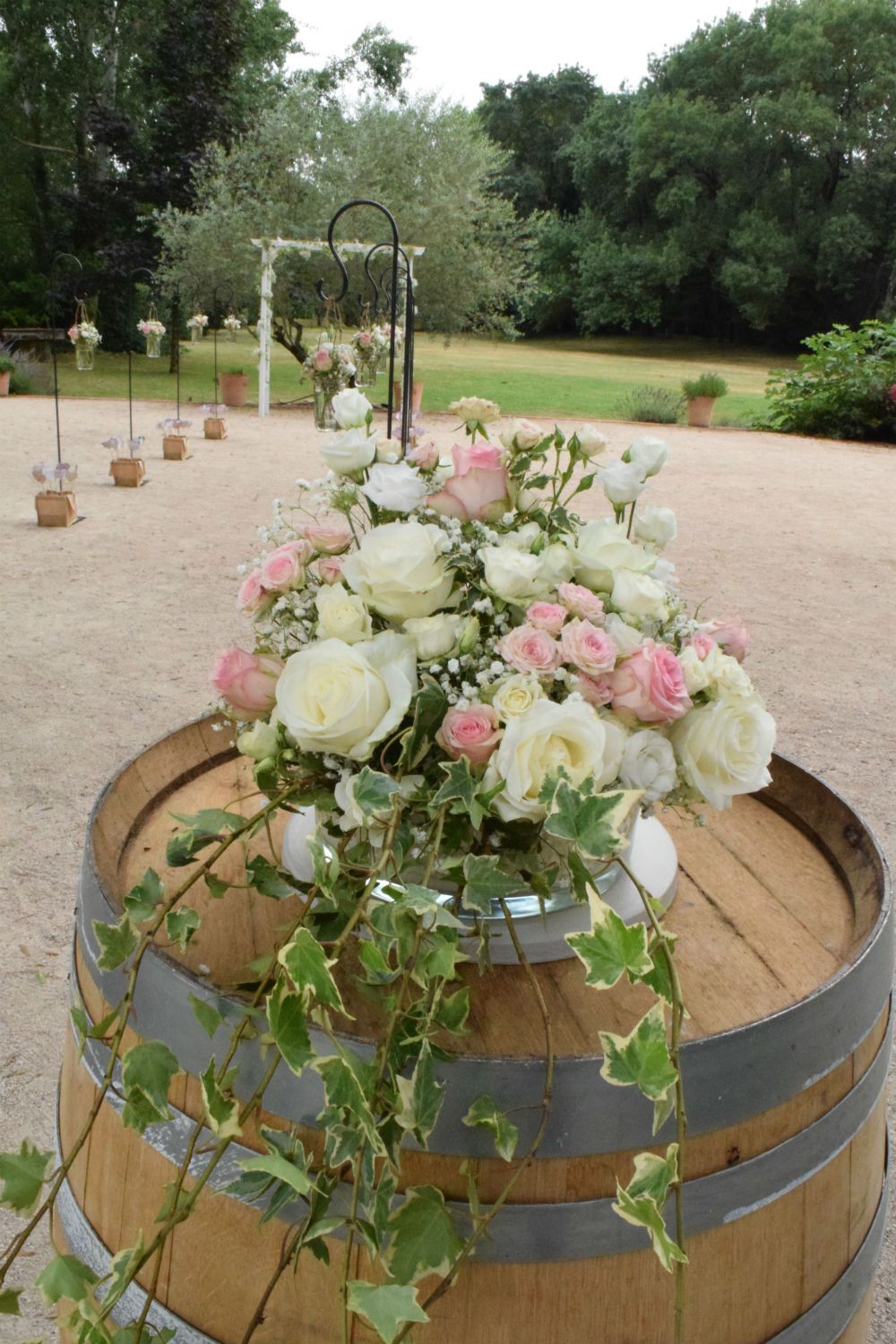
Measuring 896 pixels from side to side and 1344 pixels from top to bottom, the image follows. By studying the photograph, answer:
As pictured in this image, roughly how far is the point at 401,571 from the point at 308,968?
0.38 m

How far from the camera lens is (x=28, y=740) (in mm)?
3779

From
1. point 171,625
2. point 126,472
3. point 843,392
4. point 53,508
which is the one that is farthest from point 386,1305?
point 843,392

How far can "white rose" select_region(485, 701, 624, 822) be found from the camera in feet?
2.94

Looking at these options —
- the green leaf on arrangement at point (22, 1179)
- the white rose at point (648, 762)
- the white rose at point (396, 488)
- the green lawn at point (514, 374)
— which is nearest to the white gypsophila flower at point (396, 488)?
the white rose at point (396, 488)

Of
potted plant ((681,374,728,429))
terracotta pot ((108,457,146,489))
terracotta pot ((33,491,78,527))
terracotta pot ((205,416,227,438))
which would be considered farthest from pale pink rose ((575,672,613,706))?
potted plant ((681,374,728,429))

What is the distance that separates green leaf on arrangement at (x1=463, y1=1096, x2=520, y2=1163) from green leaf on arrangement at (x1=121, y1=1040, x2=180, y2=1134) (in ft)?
0.82

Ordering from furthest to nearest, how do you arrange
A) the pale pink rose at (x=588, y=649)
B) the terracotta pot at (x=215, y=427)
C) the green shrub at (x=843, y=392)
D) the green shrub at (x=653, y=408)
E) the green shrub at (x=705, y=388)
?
1. the green shrub at (x=653, y=408)
2. the green shrub at (x=705, y=388)
3. the green shrub at (x=843, y=392)
4. the terracotta pot at (x=215, y=427)
5. the pale pink rose at (x=588, y=649)

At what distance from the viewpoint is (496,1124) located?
2.77 ft

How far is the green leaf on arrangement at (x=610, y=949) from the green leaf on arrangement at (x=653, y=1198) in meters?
0.13

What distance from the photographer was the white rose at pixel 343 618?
1.02 metres

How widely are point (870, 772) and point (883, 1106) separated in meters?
2.80

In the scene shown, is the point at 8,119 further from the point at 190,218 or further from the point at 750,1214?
the point at 750,1214

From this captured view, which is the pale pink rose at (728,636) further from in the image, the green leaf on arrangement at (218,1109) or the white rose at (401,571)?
the green leaf on arrangement at (218,1109)

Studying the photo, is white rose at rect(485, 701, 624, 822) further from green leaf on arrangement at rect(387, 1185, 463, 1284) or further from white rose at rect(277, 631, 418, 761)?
green leaf on arrangement at rect(387, 1185, 463, 1284)
